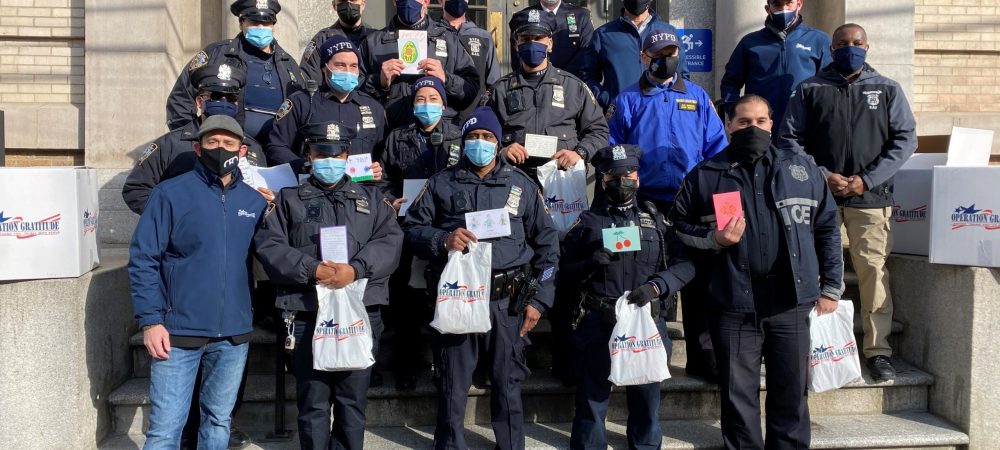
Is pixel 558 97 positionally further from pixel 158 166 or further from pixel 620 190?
pixel 158 166

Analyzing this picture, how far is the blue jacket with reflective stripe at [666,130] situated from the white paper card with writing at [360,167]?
1808 mm

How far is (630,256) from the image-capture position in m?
5.01

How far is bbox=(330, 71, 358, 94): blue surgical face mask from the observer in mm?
5766

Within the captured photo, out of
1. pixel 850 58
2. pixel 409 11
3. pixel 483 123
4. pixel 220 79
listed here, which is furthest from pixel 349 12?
pixel 850 58

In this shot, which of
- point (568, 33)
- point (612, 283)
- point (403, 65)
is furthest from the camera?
point (568, 33)

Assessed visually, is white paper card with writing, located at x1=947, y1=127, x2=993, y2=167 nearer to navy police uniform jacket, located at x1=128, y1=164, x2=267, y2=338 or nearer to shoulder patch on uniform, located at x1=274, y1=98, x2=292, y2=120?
shoulder patch on uniform, located at x1=274, y1=98, x2=292, y2=120

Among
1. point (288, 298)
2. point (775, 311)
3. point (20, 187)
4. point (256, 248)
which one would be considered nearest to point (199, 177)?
point (256, 248)

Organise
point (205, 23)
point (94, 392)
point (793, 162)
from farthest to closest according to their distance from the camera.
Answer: point (205, 23), point (94, 392), point (793, 162)

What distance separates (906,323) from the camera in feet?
19.9

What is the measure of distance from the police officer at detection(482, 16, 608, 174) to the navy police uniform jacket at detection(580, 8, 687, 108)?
748 mm

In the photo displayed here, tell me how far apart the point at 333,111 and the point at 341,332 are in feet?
6.07

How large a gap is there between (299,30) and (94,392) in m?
4.73

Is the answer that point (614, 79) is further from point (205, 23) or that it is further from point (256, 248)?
point (205, 23)

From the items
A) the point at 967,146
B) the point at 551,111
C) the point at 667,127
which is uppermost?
the point at 551,111
